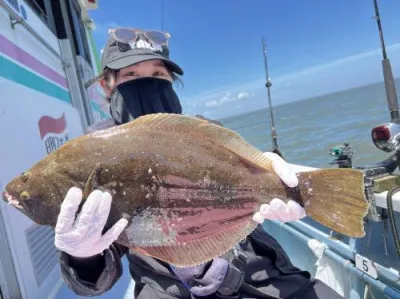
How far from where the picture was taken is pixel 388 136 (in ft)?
9.84

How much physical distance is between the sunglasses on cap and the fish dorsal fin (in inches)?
43.1

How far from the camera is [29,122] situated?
3416mm

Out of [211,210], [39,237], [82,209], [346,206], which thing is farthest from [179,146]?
[39,237]

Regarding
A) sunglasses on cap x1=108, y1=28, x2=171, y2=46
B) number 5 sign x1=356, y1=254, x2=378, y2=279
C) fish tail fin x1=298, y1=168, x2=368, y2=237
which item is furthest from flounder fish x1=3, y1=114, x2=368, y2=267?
number 5 sign x1=356, y1=254, x2=378, y2=279

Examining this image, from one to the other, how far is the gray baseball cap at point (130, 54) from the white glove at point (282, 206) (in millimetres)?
1129

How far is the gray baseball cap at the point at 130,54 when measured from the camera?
2377 millimetres

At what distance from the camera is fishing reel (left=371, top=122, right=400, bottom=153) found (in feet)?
9.82

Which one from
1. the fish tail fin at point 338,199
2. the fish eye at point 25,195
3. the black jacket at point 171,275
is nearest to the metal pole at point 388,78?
the black jacket at point 171,275

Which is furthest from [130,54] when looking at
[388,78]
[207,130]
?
[388,78]

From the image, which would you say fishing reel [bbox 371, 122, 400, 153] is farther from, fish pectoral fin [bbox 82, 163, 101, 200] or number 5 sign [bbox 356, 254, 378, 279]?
fish pectoral fin [bbox 82, 163, 101, 200]

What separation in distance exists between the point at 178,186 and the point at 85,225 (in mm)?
459

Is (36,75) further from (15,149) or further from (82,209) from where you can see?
(82,209)

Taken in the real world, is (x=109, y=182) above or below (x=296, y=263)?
above

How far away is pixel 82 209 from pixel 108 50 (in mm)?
1391
